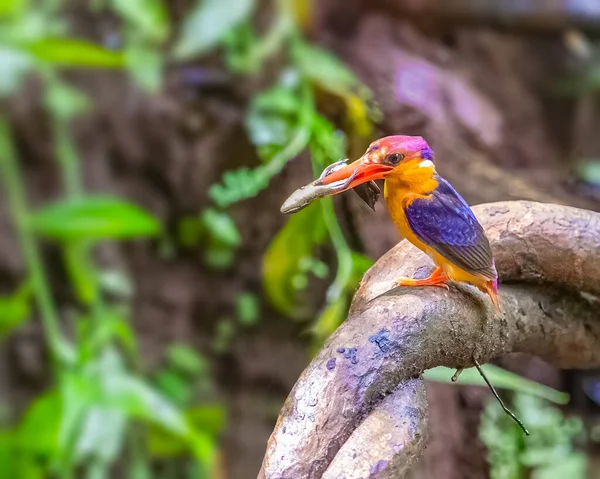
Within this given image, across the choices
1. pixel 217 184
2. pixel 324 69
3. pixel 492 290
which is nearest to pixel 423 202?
pixel 492 290

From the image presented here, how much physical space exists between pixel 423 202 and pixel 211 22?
1.06 metres

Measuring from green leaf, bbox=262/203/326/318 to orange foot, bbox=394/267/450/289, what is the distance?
14cm

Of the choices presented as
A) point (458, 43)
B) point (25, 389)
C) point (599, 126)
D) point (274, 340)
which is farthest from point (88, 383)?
point (599, 126)

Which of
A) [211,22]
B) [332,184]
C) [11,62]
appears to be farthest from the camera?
[211,22]

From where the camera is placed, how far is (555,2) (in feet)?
5.12

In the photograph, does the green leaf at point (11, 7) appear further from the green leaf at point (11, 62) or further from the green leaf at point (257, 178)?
the green leaf at point (257, 178)

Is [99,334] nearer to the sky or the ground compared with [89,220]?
nearer to the ground

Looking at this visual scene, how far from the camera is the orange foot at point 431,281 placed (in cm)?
56

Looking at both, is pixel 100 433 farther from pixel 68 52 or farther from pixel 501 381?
pixel 501 381

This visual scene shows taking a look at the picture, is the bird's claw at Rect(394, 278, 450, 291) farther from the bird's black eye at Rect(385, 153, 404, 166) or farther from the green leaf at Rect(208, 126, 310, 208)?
the green leaf at Rect(208, 126, 310, 208)

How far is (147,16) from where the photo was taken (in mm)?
1408

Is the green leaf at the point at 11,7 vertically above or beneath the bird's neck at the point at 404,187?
above

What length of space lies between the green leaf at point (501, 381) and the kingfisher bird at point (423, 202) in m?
0.15

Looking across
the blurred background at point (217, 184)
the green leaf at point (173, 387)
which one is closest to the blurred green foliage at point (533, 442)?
the blurred background at point (217, 184)
